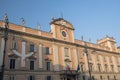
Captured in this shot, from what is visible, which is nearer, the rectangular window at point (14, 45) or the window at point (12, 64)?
the window at point (12, 64)

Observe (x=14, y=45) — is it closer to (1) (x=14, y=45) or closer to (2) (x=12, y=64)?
(1) (x=14, y=45)

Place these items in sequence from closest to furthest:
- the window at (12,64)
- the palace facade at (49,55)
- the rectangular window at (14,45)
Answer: the window at (12,64) < the palace facade at (49,55) < the rectangular window at (14,45)

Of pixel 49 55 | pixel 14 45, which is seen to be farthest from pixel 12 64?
pixel 49 55

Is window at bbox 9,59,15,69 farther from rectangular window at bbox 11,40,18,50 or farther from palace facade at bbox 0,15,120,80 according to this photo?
rectangular window at bbox 11,40,18,50

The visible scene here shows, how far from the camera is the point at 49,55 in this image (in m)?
32.4

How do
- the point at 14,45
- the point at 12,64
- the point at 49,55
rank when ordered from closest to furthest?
the point at 12,64, the point at 14,45, the point at 49,55

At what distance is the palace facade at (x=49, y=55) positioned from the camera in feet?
89.2

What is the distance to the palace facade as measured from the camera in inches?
1071

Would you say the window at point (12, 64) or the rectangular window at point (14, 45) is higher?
the rectangular window at point (14, 45)

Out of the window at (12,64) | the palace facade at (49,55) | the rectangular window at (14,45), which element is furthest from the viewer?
the rectangular window at (14,45)

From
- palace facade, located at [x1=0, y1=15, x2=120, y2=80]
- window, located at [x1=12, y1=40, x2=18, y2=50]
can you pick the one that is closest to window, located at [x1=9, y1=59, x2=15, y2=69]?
palace facade, located at [x1=0, y1=15, x2=120, y2=80]

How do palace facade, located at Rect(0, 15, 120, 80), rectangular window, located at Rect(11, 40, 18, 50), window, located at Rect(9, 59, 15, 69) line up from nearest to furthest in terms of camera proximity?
window, located at Rect(9, 59, 15, 69) < palace facade, located at Rect(0, 15, 120, 80) < rectangular window, located at Rect(11, 40, 18, 50)

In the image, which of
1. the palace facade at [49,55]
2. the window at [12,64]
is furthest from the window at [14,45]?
the window at [12,64]

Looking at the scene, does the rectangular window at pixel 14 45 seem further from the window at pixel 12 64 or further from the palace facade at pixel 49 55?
the window at pixel 12 64
